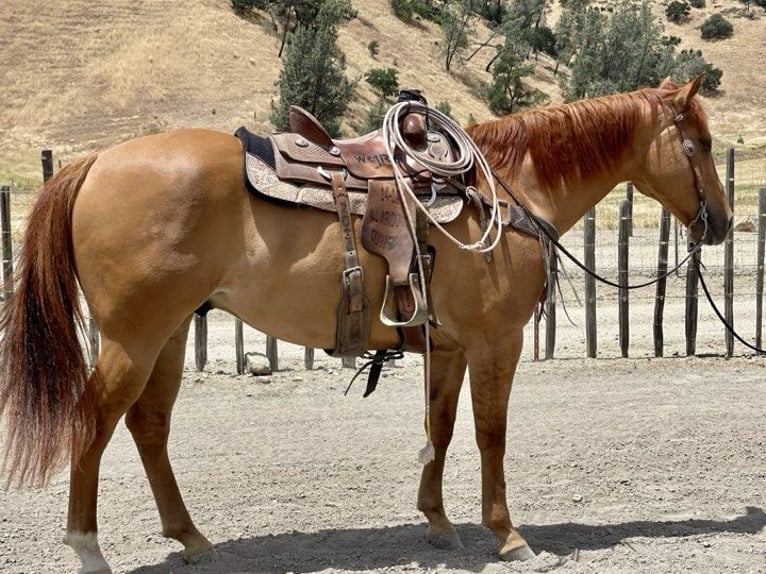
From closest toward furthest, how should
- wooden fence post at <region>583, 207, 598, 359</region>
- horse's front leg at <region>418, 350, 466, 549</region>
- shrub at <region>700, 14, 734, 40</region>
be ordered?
horse's front leg at <region>418, 350, 466, 549</region>
wooden fence post at <region>583, 207, 598, 359</region>
shrub at <region>700, 14, 734, 40</region>

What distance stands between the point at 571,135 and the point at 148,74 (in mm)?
41467

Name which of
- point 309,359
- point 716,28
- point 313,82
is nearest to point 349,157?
point 309,359

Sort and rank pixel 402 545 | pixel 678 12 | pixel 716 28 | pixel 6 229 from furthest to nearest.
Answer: pixel 678 12 → pixel 716 28 → pixel 6 229 → pixel 402 545

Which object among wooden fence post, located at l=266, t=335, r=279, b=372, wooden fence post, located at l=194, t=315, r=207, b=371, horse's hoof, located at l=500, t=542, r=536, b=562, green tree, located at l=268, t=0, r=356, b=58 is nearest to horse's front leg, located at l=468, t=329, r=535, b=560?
horse's hoof, located at l=500, t=542, r=536, b=562

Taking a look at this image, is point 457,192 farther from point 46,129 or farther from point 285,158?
point 46,129

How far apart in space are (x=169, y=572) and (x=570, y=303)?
8370mm

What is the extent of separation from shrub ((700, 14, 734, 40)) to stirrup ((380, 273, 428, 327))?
261 ft

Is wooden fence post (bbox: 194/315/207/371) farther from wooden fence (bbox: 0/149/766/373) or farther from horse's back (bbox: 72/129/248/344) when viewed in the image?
horse's back (bbox: 72/129/248/344)

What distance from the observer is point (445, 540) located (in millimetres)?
4582

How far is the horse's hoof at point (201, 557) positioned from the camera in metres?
4.35

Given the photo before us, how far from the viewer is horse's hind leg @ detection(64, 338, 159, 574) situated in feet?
12.7

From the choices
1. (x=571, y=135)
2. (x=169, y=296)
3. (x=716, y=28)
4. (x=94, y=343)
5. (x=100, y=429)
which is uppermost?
(x=716, y=28)

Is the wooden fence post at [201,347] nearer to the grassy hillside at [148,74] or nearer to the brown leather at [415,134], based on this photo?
the brown leather at [415,134]

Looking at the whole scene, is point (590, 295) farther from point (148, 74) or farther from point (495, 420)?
point (148, 74)
